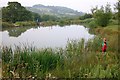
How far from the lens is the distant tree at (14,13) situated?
42750mm

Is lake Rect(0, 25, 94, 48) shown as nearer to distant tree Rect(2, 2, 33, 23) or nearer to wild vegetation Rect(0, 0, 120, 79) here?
wild vegetation Rect(0, 0, 120, 79)

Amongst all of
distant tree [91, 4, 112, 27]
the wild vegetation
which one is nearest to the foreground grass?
the wild vegetation

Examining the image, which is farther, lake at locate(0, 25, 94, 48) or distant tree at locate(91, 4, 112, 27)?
distant tree at locate(91, 4, 112, 27)

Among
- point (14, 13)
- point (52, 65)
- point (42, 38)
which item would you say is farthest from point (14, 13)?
point (52, 65)

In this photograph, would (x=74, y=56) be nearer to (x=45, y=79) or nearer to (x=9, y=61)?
(x=9, y=61)

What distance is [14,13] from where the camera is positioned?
43906mm

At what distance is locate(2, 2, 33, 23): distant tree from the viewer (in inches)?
1683

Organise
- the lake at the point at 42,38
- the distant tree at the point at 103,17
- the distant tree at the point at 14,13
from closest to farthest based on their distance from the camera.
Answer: the lake at the point at 42,38 → the distant tree at the point at 103,17 → the distant tree at the point at 14,13

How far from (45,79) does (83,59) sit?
7.97 feet

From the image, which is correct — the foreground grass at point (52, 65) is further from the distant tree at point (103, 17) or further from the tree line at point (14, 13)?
the tree line at point (14, 13)

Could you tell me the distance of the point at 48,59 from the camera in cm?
671

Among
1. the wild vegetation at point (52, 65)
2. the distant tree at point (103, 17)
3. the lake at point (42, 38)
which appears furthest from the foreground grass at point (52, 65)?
the distant tree at point (103, 17)

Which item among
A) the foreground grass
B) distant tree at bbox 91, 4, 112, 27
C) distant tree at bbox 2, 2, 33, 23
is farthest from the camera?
A: distant tree at bbox 2, 2, 33, 23

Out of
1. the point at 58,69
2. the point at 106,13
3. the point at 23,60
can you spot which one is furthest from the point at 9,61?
the point at 106,13
